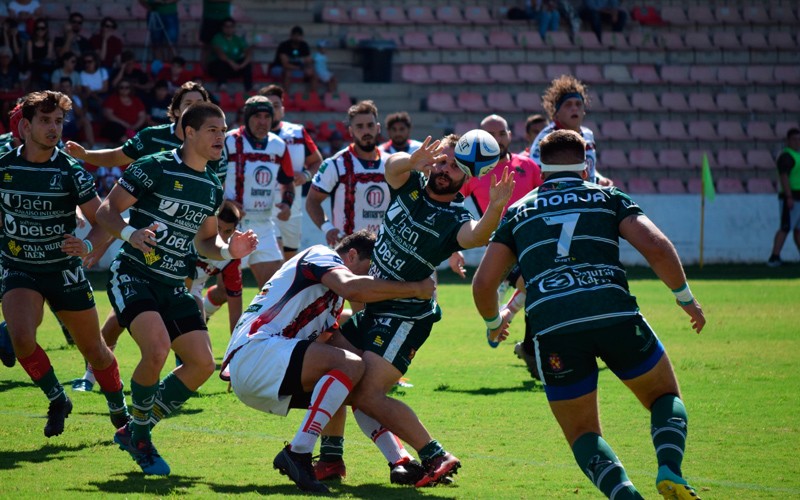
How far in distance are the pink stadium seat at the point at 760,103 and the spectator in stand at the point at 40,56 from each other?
638 inches

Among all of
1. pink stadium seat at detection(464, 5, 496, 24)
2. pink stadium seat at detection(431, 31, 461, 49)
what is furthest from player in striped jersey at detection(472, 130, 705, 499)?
pink stadium seat at detection(464, 5, 496, 24)

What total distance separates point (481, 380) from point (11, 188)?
4730mm

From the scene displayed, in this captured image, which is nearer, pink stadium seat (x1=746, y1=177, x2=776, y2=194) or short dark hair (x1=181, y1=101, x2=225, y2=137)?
short dark hair (x1=181, y1=101, x2=225, y2=137)

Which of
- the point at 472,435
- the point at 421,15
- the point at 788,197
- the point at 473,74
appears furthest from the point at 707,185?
the point at 472,435

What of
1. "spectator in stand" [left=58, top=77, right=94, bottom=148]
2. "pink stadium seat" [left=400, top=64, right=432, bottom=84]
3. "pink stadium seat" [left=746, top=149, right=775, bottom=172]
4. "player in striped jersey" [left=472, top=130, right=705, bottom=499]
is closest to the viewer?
"player in striped jersey" [left=472, top=130, right=705, bottom=499]

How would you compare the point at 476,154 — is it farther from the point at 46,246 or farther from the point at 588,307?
the point at 46,246

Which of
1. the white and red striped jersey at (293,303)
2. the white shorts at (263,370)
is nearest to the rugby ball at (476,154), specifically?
the white and red striped jersey at (293,303)

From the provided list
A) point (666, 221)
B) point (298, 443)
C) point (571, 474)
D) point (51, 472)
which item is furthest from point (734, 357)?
point (666, 221)

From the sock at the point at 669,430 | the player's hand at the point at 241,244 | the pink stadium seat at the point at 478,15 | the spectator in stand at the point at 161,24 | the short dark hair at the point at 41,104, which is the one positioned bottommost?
the sock at the point at 669,430

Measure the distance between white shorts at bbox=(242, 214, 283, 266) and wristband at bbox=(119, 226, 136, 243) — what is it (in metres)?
5.34

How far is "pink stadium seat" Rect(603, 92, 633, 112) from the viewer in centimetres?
2655

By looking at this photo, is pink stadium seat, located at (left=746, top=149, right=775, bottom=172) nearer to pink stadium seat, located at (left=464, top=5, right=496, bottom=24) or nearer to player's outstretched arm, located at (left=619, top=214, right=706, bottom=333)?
pink stadium seat, located at (left=464, top=5, right=496, bottom=24)

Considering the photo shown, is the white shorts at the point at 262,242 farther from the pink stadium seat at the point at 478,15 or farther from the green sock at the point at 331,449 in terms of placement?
the pink stadium seat at the point at 478,15

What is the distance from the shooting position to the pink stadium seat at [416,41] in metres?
26.3
